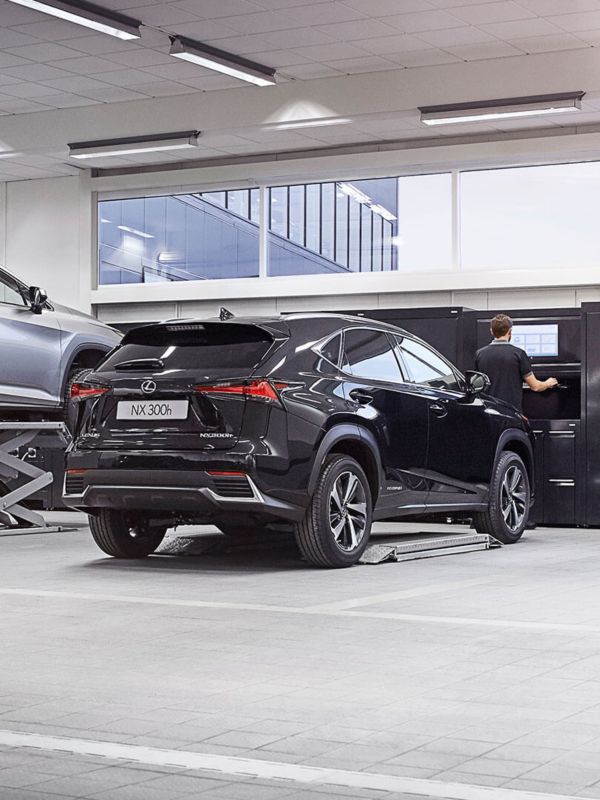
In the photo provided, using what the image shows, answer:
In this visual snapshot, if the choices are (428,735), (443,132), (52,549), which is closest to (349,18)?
(443,132)

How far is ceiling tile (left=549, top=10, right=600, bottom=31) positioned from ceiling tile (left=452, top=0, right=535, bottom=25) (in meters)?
0.30

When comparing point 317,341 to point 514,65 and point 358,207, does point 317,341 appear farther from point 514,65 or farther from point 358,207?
point 358,207

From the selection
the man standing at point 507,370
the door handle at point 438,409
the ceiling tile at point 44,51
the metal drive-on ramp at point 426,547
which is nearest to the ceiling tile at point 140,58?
the ceiling tile at point 44,51

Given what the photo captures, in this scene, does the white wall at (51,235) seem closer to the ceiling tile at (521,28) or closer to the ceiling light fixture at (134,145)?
the ceiling light fixture at (134,145)

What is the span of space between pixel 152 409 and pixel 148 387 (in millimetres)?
144

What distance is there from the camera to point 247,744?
13.3 feet

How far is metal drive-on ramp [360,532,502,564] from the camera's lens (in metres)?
9.41

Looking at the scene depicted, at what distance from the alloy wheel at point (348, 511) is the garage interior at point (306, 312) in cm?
25

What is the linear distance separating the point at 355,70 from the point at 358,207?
2.61 m

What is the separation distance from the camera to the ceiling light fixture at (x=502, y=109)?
1388 cm

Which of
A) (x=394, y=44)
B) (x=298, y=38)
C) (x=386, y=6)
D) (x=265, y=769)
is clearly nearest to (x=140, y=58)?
(x=298, y=38)

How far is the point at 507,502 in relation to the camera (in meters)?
11.3

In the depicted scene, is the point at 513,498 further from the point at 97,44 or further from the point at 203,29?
the point at 97,44

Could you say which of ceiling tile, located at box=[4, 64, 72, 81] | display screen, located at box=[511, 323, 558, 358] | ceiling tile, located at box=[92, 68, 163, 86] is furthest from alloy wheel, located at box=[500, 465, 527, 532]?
ceiling tile, located at box=[4, 64, 72, 81]
